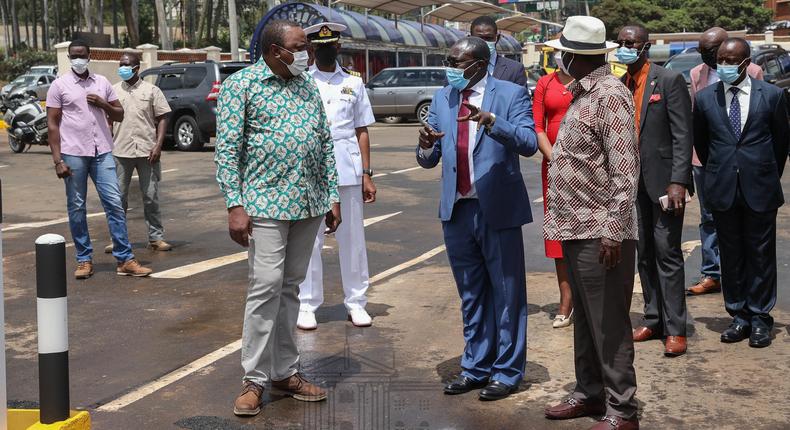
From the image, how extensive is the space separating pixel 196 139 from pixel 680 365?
16868mm

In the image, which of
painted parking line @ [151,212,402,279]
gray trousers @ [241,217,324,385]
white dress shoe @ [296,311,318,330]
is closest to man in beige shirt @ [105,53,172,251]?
painted parking line @ [151,212,402,279]

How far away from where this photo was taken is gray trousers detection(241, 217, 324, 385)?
5.19m

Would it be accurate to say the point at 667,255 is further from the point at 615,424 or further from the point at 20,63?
the point at 20,63

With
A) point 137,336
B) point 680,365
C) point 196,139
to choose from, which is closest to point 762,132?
point 680,365

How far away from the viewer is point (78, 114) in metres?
8.72

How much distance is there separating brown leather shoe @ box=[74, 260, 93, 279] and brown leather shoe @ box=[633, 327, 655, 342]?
4.80m

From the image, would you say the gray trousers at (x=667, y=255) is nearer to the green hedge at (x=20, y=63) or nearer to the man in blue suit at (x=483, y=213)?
the man in blue suit at (x=483, y=213)

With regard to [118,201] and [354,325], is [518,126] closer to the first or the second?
[354,325]

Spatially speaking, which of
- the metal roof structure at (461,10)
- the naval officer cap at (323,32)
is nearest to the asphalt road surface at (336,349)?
the naval officer cap at (323,32)

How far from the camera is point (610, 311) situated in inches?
189

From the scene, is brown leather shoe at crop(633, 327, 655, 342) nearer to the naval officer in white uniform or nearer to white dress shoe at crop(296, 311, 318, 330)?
the naval officer in white uniform

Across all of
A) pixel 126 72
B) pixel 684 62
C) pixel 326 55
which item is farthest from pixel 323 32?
pixel 684 62

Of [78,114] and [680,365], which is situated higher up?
[78,114]

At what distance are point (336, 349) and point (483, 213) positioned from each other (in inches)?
62.0
